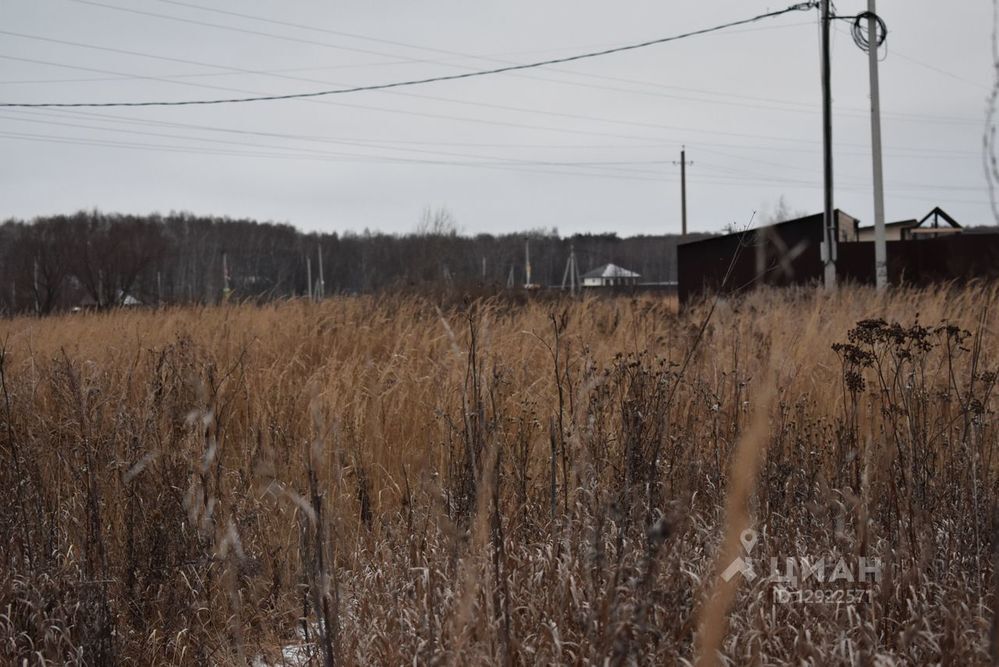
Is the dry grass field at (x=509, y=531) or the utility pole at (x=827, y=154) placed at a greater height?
the utility pole at (x=827, y=154)

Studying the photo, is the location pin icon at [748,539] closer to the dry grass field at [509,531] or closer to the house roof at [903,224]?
the dry grass field at [509,531]

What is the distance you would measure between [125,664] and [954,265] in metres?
16.9

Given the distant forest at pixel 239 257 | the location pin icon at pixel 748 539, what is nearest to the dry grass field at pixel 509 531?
the location pin icon at pixel 748 539

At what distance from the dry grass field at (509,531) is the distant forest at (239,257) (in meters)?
7.32

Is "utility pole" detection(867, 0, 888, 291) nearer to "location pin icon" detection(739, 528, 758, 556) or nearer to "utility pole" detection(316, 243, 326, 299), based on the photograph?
"utility pole" detection(316, 243, 326, 299)

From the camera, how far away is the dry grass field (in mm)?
2031

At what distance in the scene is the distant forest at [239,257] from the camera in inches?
1302

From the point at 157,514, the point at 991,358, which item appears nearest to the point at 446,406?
the point at 157,514

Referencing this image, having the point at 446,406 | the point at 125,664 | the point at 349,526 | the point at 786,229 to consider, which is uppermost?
the point at 786,229

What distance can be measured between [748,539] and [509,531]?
2.75ft

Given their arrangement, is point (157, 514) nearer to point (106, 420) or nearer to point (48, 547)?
point (48, 547)

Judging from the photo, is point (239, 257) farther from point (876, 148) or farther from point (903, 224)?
point (876, 148)

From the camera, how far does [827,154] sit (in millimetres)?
14062

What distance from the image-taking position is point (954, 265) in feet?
51.4
